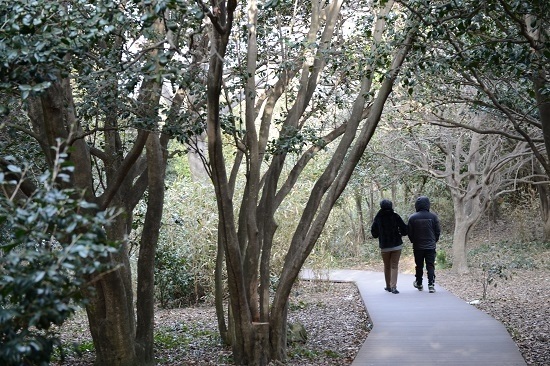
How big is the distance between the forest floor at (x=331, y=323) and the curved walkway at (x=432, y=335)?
0.30 metres

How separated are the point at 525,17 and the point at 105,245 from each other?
733 centimetres

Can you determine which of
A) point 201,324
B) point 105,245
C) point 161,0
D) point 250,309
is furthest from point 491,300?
point 105,245

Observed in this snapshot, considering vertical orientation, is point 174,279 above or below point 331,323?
above

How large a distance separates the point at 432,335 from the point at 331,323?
3.83 m

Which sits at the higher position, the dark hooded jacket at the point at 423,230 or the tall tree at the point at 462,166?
the tall tree at the point at 462,166

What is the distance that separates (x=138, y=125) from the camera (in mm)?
7902

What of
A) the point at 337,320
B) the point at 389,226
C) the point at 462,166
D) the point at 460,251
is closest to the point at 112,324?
the point at 337,320

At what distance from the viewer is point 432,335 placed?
10914mm

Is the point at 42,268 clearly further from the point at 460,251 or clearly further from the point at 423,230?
the point at 460,251

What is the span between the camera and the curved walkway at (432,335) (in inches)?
368

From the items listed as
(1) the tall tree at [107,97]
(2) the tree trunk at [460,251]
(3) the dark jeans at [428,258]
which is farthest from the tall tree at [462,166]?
(1) the tall tree at [107,97]

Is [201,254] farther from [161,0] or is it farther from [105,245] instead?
[105,245]

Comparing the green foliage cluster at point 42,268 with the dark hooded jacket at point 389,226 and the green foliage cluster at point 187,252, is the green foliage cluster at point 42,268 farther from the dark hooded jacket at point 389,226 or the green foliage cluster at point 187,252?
the green foliage cluster at point 187,252

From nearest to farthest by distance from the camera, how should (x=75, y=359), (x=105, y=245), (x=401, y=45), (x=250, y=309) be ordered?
(x=105, y=245)
(x=401, y=45)
(x=250, y=309)
(x=75, y=359)
